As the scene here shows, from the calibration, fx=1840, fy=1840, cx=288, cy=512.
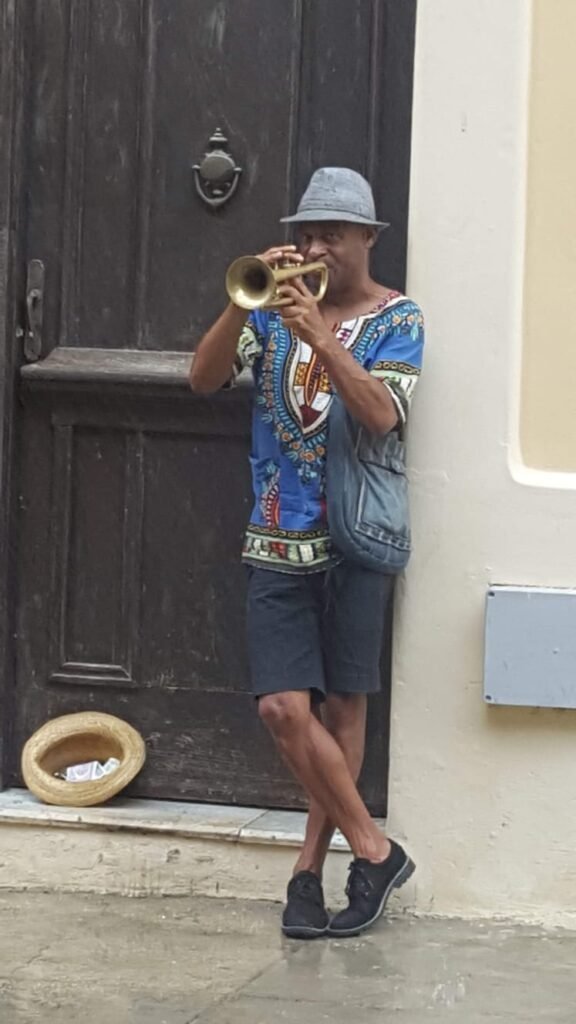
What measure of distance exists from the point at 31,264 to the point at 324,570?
132 centimetres

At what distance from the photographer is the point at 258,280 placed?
4.37 metres

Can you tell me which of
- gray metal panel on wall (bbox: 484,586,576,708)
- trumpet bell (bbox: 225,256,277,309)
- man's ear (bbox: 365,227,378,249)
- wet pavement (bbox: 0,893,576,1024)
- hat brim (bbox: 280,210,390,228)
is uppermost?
hat brim (bbox: 280,210,390,228)

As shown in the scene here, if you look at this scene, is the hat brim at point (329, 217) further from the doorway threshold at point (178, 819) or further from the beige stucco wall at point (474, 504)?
the doorway threshold at point (178, 819)

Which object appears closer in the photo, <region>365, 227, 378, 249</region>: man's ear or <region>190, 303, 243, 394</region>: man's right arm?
<region>190, 303, 243, 394</region>: man's right arm

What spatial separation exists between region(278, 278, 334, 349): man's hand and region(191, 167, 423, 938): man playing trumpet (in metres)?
0.21

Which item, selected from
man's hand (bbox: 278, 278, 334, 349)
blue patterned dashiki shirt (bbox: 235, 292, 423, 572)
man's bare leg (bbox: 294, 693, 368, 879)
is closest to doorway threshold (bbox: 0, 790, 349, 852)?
man's bare leg (bbox: 294, 693, 368, 879)

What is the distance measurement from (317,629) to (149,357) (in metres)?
1.00

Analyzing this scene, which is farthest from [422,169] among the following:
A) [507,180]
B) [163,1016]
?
[163,1016]

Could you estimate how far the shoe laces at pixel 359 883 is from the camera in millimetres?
4680

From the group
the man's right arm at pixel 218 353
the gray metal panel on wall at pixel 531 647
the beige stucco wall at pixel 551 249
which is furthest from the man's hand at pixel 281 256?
the gray metal panel on wall at pixel 531 647

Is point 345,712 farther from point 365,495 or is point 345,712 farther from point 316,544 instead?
point 365,495

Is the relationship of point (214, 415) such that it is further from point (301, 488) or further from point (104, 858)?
point (104, 858)

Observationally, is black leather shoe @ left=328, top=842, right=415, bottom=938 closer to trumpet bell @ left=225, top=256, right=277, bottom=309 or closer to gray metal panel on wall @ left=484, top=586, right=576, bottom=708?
gray metal panel on wall @ left=484, top=586, right=576, bottom=708

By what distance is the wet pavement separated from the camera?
4137mm
